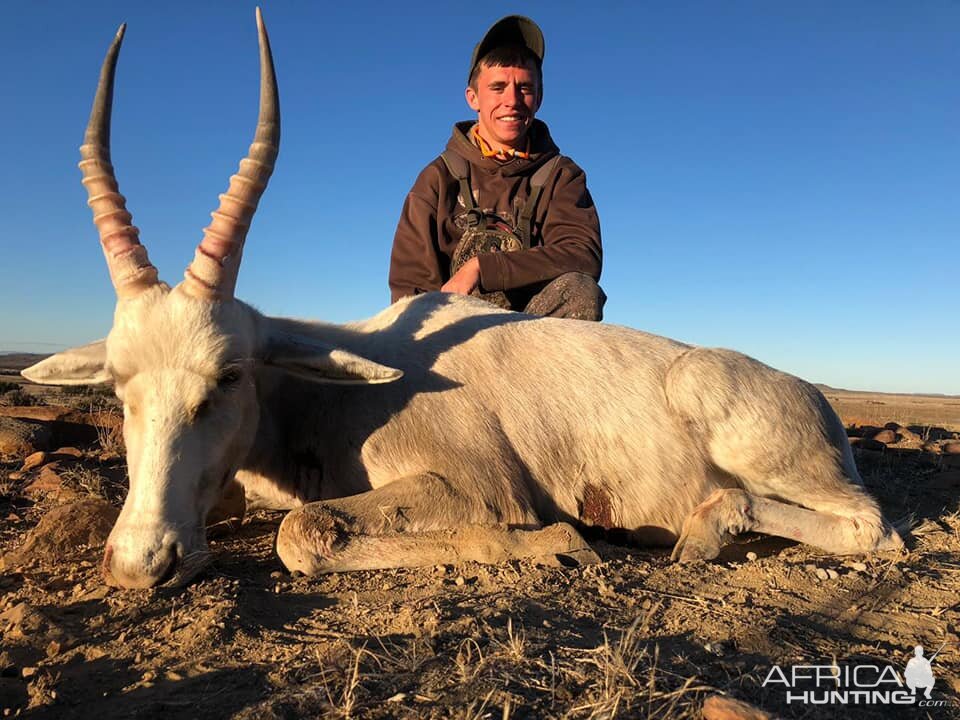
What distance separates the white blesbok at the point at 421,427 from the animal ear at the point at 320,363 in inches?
0.4

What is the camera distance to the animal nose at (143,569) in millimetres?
2531

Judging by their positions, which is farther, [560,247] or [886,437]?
[886,437]

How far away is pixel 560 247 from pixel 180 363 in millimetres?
3577

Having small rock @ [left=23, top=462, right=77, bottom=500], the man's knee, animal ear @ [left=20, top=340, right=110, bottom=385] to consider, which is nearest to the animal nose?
animal ear @ [left=20, top=340, right=110, bottom=385]

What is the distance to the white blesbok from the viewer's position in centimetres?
291

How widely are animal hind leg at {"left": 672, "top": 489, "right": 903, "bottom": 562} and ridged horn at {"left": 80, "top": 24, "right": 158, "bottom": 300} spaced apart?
2866mm

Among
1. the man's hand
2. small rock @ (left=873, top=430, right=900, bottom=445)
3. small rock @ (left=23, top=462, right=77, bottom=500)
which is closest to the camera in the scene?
small rock @ (left=23, top=462, right=77, bottom=500)

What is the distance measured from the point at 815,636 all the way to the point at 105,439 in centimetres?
606

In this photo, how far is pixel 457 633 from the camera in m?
2.13

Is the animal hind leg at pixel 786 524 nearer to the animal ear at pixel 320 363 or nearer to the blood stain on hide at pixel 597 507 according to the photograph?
the blood stain on hide at pixel 597 507

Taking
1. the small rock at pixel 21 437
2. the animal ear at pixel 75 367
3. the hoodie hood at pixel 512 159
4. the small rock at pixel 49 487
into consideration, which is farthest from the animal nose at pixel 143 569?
the hoodie hood at pixel 512 159

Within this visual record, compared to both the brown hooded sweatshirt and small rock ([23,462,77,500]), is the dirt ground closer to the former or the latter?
small rock ([23,462,77,500])

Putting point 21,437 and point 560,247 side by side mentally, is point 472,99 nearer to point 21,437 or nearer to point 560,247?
point 560,247

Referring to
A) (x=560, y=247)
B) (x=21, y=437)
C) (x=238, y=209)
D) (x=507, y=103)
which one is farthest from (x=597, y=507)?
(x=21, y=437)
